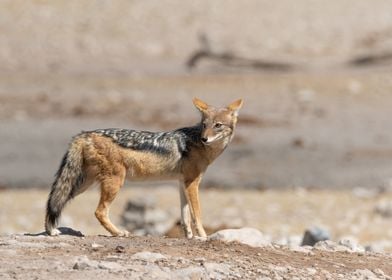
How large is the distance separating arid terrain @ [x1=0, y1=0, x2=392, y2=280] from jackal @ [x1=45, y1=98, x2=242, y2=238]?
38.7 inches

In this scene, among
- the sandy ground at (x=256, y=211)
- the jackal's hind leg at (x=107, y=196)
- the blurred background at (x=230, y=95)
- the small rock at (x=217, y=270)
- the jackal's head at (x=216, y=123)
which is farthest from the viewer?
the blurred background at (x=230, y=95)

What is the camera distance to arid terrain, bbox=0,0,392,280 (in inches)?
668

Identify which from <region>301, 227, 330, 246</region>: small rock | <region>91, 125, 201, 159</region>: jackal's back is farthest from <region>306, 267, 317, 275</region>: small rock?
<region>301, 227, 330, 246</region>: small rock

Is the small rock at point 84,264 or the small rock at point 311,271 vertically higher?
the small rock at point 311,271

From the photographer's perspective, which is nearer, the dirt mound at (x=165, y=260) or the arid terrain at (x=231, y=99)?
the dirt mound at (x=165, y=260)

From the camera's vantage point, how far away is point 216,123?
402 inches

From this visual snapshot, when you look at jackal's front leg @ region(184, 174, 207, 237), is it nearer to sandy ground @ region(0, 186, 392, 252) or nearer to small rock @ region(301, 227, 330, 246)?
small rock @ region(301, 227, 330, 246)

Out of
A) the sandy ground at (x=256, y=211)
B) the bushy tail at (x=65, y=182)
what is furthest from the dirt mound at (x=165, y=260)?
the sandy ground at (x=256, y=211)

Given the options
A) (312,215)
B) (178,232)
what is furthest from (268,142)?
(178,232)

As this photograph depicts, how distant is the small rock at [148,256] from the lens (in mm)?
8750

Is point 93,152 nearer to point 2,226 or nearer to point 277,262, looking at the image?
point 277,262

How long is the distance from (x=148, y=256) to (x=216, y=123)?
167 centimetres

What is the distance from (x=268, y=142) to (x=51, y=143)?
3045 millimetres

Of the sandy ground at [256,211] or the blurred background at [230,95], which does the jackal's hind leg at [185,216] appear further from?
the blurred background at [230,95]
